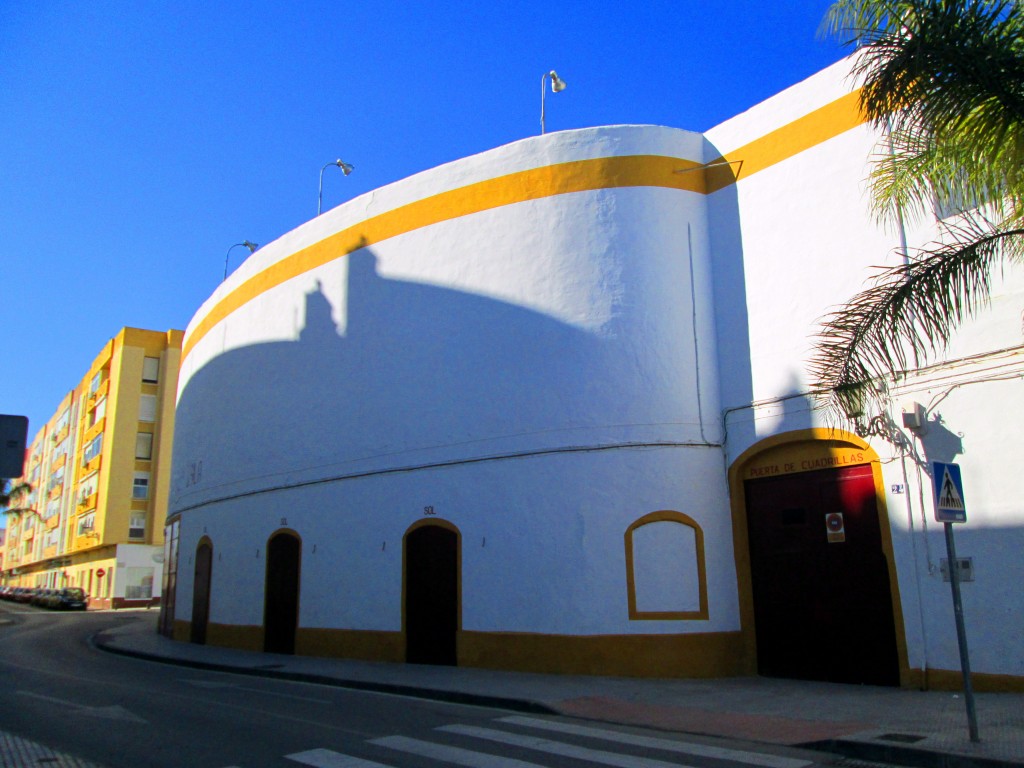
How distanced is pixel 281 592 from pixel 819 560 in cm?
1218

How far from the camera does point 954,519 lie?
8016 mm

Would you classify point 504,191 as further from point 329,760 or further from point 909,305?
point 329,760

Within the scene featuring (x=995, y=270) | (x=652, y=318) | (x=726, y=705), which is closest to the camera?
(x=726, y=705)

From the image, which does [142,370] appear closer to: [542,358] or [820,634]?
[542,358]

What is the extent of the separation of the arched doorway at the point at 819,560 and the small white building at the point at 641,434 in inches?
1.5

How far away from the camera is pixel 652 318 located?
14859mm

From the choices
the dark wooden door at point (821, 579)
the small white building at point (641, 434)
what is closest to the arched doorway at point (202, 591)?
the small white building at point (641, 434)

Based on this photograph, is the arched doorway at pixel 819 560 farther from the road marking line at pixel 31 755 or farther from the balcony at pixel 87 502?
the balcony at pixel 87 502

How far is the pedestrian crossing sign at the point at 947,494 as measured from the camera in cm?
796

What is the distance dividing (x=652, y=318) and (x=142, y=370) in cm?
4777

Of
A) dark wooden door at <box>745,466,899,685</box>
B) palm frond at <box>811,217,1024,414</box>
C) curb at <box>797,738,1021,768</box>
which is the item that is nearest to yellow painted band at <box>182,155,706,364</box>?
dark wooden door at <box>745,466,899,685</box>

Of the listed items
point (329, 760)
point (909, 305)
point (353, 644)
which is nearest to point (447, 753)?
point (329, 760)

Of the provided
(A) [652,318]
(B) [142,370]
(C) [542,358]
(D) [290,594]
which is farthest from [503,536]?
(B) [142,370]

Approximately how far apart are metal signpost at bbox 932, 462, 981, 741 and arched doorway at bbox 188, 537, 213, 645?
1914cm
